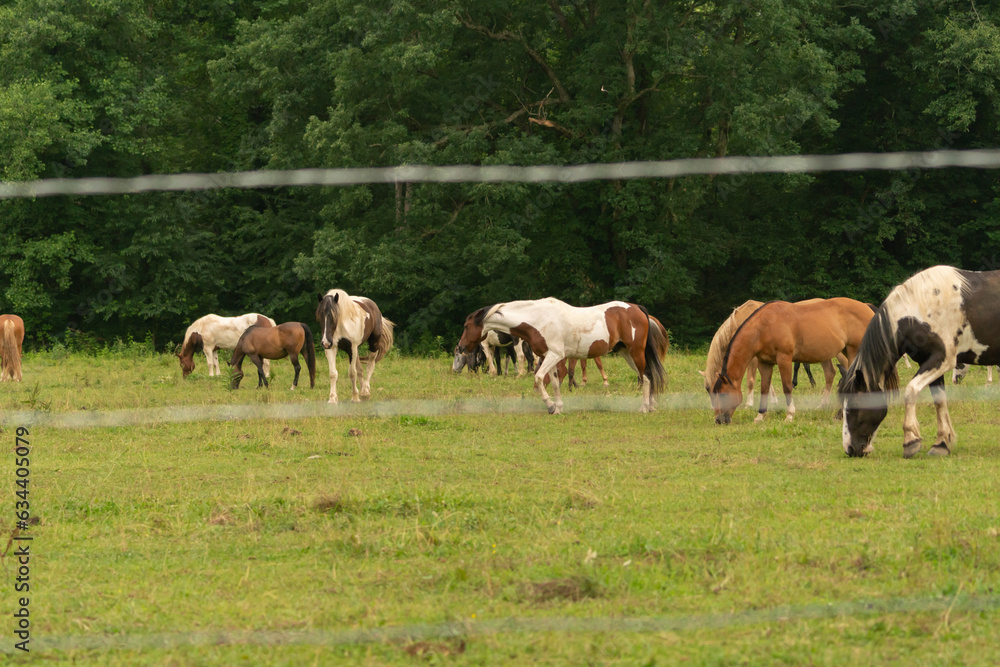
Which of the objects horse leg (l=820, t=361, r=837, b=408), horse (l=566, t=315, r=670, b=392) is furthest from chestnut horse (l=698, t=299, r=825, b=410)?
horse (l=566, t=315, r=670, b=392)

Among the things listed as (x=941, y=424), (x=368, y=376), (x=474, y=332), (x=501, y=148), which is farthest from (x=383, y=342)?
(x=501, y=148)

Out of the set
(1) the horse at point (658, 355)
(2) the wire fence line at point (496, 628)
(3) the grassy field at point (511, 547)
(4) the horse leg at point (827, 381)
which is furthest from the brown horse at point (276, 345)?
(2) the wire fence line at point (496, 628)

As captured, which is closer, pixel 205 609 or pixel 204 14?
pixel 205 609

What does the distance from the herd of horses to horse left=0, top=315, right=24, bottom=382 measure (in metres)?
0.03

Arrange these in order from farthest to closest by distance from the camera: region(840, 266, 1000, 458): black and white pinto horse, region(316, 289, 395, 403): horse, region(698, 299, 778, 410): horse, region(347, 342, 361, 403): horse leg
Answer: region(347, 342, 361, 403): horse leg, region(316, 289, 395, 403): horse, region(698, 299, 778, 410): horse, region(840, 266, 1000, 458): black and white pinto horse

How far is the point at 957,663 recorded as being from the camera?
476cm

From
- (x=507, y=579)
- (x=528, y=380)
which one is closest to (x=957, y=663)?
(x=507, y=579)

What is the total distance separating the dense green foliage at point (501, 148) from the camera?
28406 millimetres

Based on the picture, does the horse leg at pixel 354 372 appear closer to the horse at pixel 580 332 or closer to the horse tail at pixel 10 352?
the horse at pixel 580 332

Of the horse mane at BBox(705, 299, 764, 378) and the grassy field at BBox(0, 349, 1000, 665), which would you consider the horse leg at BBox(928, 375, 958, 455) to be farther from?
the horse mane at BBox(705, 299, 764, 378)

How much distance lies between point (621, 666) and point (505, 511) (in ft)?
10.1

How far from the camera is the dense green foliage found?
28.4m

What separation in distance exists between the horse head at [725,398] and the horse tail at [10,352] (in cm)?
1372

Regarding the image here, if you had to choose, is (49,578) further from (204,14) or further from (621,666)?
(204,14)
